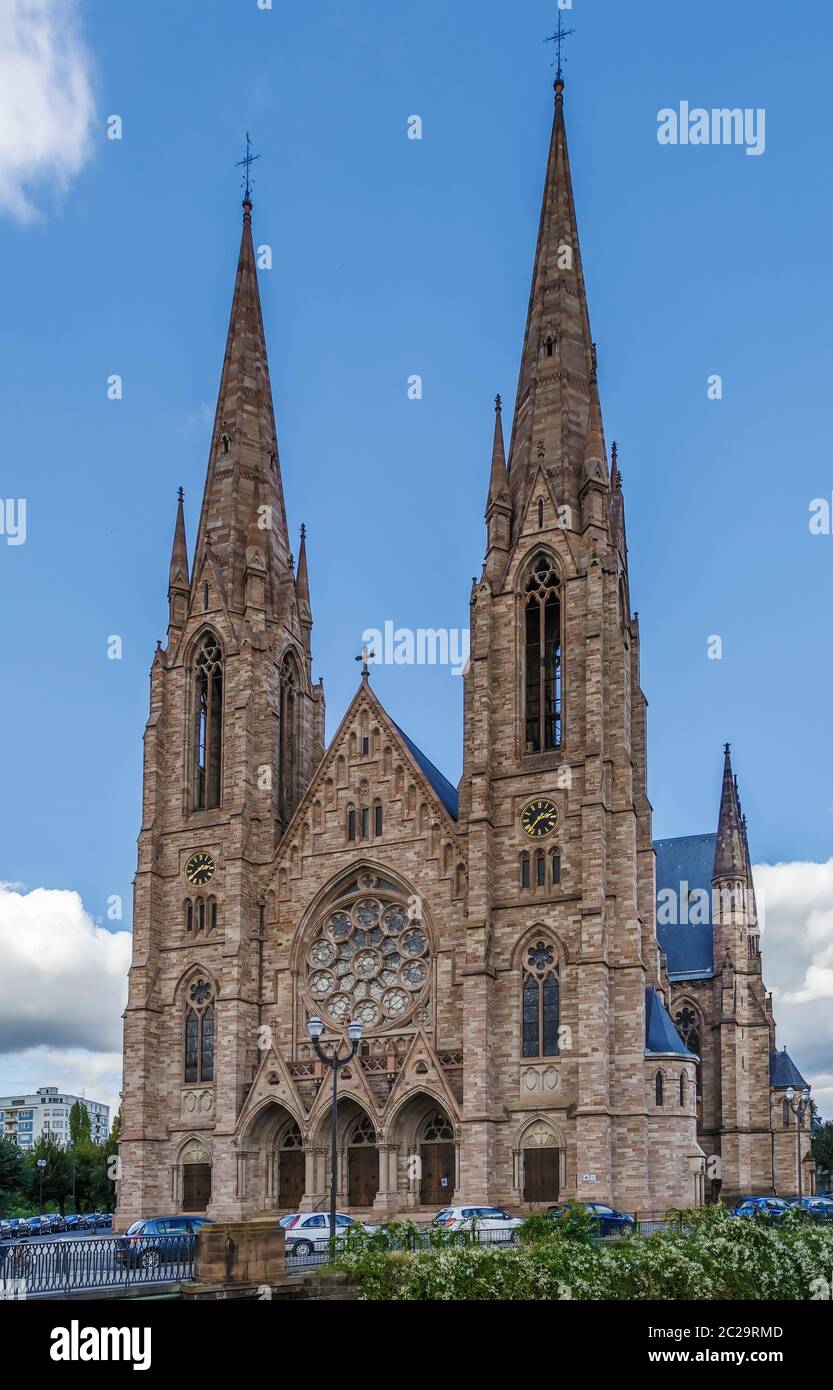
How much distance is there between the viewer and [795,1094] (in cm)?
6319

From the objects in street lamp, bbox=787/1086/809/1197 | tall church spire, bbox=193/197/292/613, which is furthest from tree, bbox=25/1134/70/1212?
tall church spire, bbox=193/197/292/613

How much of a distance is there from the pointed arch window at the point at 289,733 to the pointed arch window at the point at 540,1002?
43.2 ft

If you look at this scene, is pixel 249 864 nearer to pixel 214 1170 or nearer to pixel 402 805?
pixel 402 805

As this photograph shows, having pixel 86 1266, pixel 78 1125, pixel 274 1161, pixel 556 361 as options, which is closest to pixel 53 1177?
pixel 78 1125

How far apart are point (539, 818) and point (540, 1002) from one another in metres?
5.91

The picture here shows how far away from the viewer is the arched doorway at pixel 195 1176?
163ft

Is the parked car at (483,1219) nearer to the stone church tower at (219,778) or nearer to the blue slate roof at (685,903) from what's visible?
the stone church tower at (219,778)

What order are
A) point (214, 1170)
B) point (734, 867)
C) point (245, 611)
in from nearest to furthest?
1. point (214, 1170)
2. point (245, 611)
3. point (734, 867)

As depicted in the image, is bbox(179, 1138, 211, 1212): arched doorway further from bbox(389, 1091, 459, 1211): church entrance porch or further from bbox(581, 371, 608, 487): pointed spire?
bbox(581, 371, 608, 487): pointed spire

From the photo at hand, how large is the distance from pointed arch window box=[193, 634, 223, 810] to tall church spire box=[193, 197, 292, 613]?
86.9 inches

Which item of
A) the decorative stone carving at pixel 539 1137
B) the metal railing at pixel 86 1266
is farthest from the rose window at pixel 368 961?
the metal railing at pixel 86 1266
